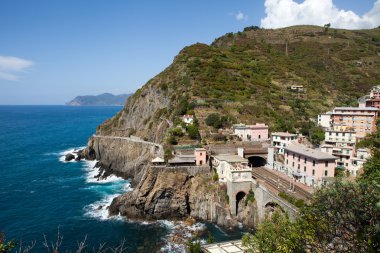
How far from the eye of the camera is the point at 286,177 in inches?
2004

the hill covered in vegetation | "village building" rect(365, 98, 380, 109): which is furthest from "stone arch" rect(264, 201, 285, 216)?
"village building" rect(365, 98, 380, 109)

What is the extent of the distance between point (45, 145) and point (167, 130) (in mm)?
61965

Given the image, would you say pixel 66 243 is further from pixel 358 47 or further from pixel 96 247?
pixel 358 47

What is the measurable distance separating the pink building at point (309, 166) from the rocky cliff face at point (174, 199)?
1086 centimetres

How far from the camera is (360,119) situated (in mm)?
64688

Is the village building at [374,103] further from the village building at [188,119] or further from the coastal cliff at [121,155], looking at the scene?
the coastal cliff at [121,155]

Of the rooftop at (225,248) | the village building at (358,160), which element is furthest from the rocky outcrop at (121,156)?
the village building at (358,160)

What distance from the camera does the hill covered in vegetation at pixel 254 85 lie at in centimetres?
7862

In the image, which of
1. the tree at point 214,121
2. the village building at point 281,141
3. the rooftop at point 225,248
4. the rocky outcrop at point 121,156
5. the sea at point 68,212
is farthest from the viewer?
the tree at point 214,121

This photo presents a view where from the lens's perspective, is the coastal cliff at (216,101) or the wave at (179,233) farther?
the coastal cliff at (216,101)

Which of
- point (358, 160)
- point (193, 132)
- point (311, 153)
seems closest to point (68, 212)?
point (193, 132)

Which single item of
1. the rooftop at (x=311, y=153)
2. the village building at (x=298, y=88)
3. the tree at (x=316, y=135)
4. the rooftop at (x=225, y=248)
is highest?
the village building at (x=298, y=88)

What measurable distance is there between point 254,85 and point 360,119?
3747 cm

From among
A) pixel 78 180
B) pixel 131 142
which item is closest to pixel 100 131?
pixel 131 142
